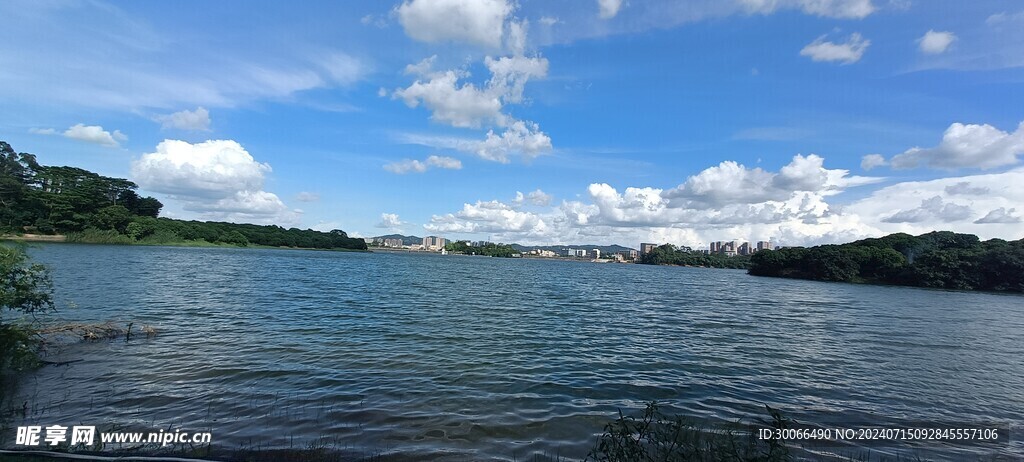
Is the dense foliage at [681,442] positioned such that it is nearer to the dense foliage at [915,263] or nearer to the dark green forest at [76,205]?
the dense foliage at [915,263]

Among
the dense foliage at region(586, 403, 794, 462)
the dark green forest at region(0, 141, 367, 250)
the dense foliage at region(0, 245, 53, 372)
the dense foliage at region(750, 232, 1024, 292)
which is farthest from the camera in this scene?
the dark green forest at region(0, 141, 367, 250)

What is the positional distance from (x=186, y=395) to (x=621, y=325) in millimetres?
22187

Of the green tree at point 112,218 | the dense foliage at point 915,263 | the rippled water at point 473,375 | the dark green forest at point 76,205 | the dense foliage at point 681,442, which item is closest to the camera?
the dense foliage at point 681,442

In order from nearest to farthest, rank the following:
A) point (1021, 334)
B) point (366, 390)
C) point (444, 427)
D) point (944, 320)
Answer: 1. point (444, 427)
2. point (366, 390)
3. point (1021, 334)
4. point (944, 320)

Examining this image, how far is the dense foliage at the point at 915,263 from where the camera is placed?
323ft

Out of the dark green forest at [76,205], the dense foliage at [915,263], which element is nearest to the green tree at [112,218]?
the dark green forest at [76,205]

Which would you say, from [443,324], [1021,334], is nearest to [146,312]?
[443,324]

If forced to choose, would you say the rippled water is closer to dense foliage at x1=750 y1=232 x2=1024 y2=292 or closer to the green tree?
dense foliage at x1=750 y1=232 x2=1024 y2=292

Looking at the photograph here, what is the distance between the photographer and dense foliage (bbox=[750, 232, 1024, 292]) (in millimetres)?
98438

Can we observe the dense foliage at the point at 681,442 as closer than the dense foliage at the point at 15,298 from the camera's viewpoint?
Yes

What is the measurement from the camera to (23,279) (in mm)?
12508

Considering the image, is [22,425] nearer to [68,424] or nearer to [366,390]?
[68,424]

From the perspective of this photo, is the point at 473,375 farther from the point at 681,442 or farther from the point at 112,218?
the point at 112,218

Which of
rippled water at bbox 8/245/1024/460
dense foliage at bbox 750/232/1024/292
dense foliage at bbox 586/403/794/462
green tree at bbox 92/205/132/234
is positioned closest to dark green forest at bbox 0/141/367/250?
green tree at bbox 92/205/132/234
